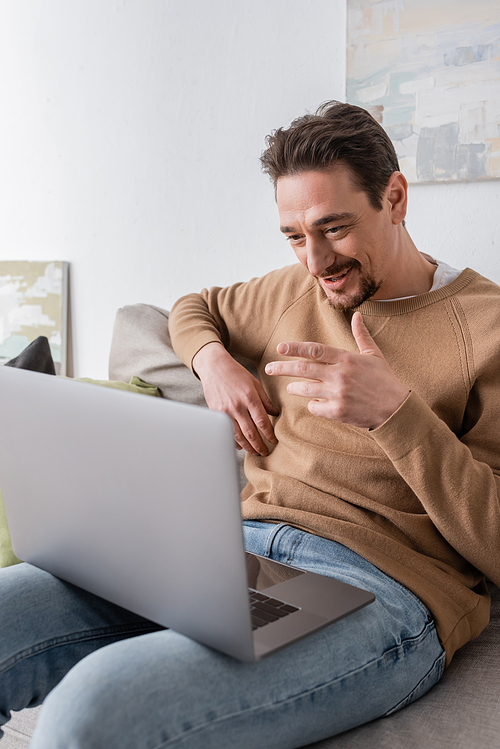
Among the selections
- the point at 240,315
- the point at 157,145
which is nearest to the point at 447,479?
the point at 240,315

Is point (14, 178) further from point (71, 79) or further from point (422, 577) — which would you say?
point (422, 577)

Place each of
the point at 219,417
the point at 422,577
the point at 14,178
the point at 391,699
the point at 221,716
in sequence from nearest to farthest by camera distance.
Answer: the point at 219,417
the point at 221,716
the point at 391,699
the point at 422,577
the point at 14,178

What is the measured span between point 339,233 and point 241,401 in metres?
0.36

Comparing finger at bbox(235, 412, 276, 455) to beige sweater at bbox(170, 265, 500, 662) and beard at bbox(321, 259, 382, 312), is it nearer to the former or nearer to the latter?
beige sweater at bbox(170, 265, 500, 662)

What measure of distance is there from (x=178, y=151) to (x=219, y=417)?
5.22 feet

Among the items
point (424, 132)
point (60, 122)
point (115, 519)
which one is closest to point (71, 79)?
point (60, 122)

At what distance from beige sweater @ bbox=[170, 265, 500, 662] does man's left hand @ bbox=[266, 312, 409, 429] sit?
1.0 inches

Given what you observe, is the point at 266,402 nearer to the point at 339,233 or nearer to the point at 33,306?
the point at 339,233

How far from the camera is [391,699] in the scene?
32.0 inches

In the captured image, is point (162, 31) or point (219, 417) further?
point (162, 31)

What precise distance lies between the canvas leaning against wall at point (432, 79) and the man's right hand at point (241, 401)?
0.70 meters

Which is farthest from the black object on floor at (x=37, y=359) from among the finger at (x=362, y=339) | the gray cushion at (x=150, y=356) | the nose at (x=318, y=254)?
the finger at (x=362, y=339)

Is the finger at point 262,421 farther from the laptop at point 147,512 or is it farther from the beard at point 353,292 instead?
the laptop at point 147,512

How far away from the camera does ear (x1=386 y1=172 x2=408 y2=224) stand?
118cm
